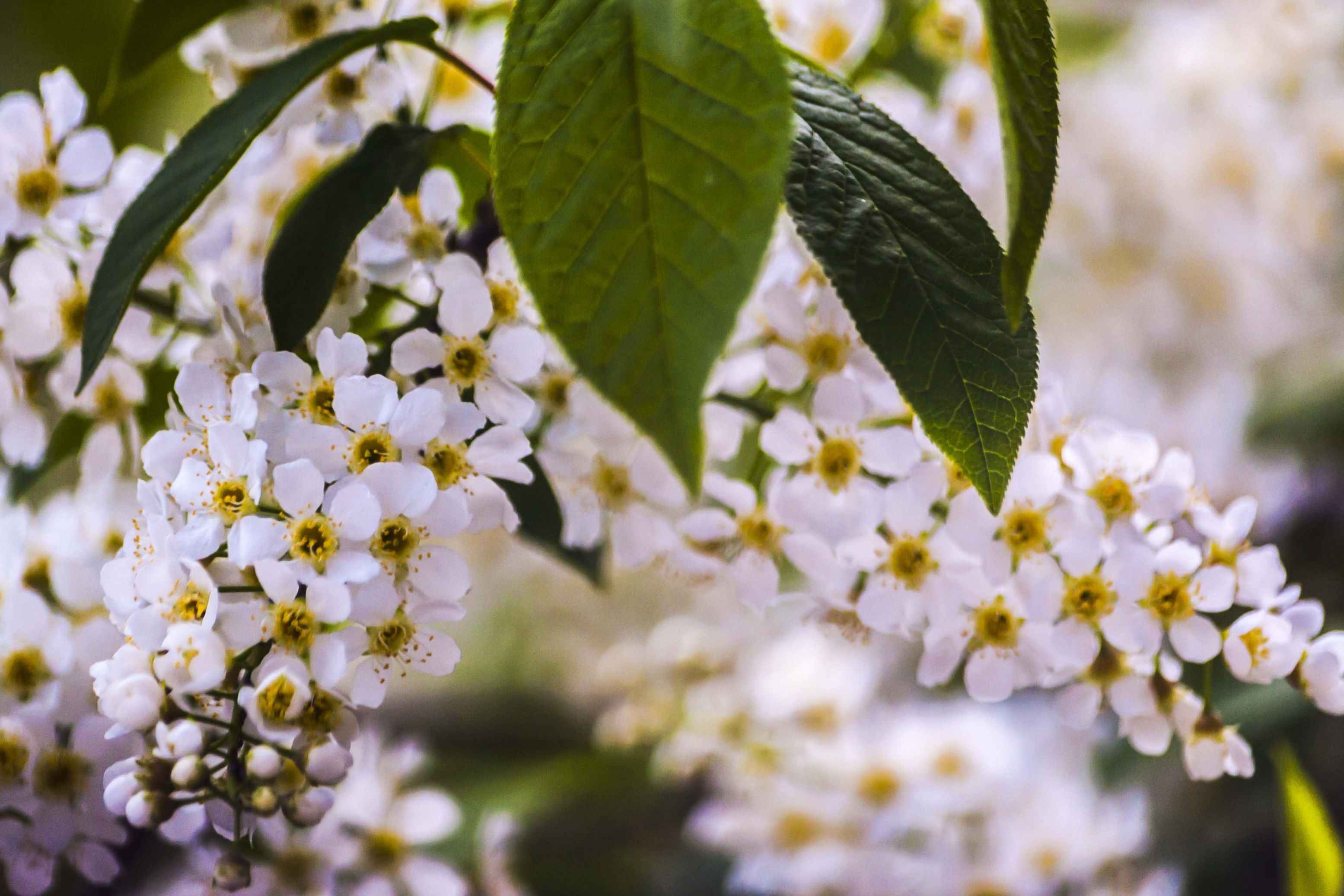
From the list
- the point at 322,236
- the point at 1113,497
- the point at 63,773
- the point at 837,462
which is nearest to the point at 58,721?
the point at 63,773

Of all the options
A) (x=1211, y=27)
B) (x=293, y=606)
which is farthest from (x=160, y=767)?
(x=1211, y=27)

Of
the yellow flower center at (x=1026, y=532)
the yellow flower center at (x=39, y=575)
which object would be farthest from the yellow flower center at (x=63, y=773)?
the yellow flower center at (x=1026, y=532)

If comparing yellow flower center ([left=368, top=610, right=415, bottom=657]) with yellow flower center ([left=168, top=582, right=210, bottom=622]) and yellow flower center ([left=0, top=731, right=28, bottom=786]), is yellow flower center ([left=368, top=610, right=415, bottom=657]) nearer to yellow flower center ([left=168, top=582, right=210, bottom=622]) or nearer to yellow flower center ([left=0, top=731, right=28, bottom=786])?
yellow flower center ([left=168, top=582, right=210, bottom=622])

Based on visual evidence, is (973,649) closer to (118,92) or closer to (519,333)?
(519,333)

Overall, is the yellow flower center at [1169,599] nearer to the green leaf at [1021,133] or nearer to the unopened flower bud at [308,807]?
the green leaf at [1021,133]

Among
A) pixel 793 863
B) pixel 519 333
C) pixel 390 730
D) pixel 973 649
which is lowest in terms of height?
pixel 390 730
